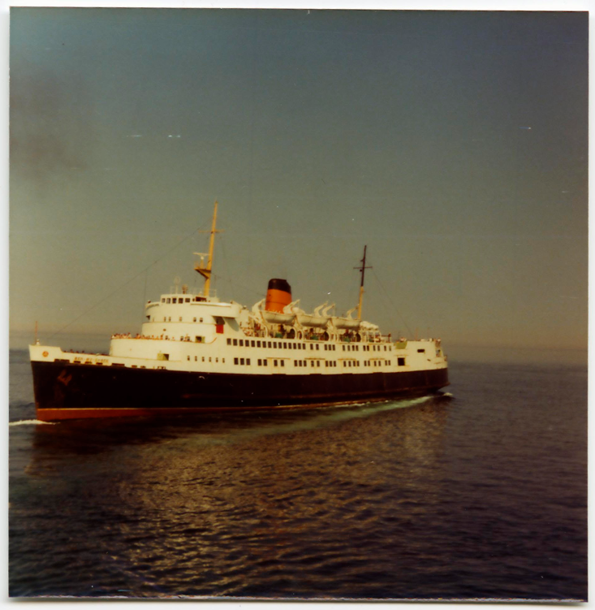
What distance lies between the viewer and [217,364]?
23.9m

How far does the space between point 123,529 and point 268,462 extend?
5331 mm

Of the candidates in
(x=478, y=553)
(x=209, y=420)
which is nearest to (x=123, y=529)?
(x=478, y=553)

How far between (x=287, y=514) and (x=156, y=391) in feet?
34.8

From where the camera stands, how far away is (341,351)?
98.3ft

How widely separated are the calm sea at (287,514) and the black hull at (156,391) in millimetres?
1107

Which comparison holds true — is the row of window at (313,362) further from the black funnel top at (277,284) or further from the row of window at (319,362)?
the black funnel top at (277,284)

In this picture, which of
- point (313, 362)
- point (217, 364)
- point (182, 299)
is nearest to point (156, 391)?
point (217, 364)

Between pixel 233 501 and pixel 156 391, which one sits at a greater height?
pixel 156 391

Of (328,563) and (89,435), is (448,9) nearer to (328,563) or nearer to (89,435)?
(328,563)

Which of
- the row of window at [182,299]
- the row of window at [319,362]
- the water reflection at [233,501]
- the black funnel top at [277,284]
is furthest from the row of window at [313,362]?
the water reflection at [233,501]

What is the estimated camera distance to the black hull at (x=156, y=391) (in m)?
20.0

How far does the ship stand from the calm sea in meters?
1.52

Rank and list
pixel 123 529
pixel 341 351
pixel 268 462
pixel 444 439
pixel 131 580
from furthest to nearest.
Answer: pixel 341 351 → pixel 444 439 → pixel 268 462 → pixel 123 529 → pixel 131 580

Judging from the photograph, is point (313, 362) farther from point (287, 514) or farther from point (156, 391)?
point (287, 514)
